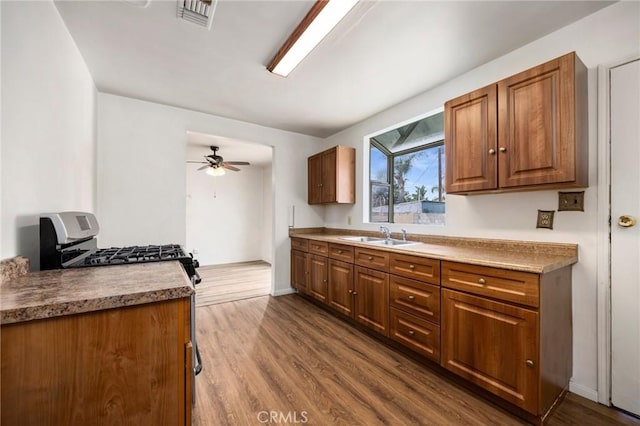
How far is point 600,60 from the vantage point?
166 cm

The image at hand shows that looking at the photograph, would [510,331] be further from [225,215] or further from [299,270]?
[225,215]

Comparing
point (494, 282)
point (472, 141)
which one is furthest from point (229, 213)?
point (494, 282)

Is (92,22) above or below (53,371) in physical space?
above

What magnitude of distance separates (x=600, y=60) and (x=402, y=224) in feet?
6.32

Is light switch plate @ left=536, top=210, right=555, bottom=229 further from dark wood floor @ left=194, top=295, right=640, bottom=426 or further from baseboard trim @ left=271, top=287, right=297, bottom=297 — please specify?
baseboard trim @ left=271, top=287, right=297, bottom=297

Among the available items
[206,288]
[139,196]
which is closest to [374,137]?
[139,196]

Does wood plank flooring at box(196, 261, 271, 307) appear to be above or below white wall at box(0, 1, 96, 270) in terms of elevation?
below

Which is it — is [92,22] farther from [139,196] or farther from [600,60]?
[600,60]

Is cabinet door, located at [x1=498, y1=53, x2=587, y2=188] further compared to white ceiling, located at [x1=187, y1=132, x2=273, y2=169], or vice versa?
white ceiling, located at [x1=187, y1=132, x2=273, y2=169]

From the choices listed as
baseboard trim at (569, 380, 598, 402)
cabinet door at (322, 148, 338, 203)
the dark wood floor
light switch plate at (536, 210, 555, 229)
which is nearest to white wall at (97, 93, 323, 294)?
cabinet door at (322, 148, 338, 203)

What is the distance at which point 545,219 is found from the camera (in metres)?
1.85

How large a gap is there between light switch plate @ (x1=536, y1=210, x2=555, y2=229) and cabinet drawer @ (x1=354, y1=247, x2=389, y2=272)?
1120 mm

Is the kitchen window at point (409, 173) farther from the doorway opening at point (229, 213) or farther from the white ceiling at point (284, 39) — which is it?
the doorway opening at point (229, 213)

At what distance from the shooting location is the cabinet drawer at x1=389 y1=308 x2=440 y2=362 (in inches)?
74.9
